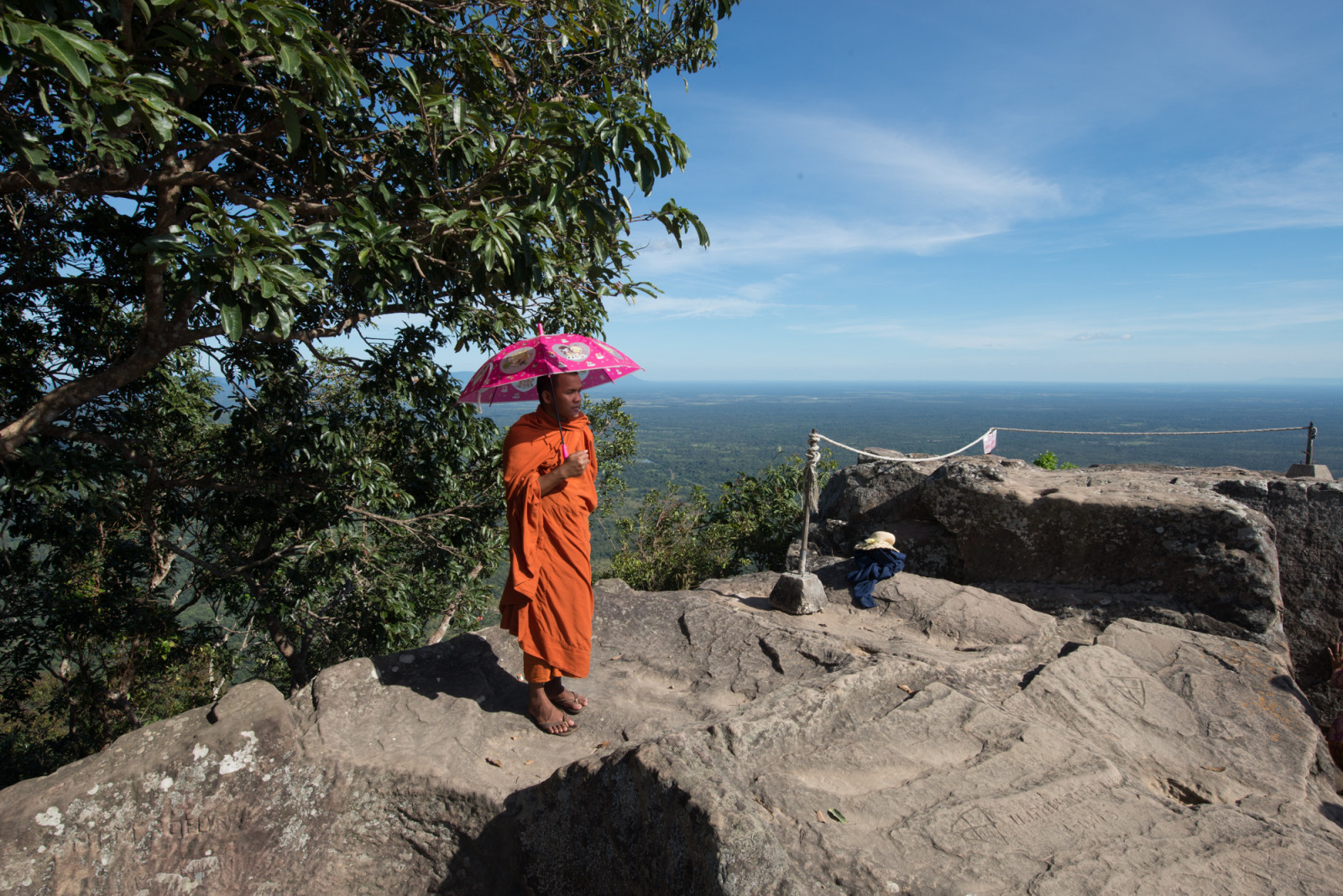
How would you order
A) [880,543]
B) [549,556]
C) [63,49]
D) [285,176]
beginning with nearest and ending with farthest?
1. [63,49]
2. [549,556]
3. [285,176]
4. [880,543]

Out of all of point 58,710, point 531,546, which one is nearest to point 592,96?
point 531,546

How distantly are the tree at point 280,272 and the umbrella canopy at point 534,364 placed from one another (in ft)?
1.59

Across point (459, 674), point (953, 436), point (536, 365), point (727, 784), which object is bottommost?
point (953, 436)

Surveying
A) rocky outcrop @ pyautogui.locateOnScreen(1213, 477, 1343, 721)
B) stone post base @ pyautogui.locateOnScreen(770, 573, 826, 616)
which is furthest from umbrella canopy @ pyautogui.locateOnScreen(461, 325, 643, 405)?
rocky outcrop @ pyautogui.locateOnScreen(1213, 477, 1343, 721)

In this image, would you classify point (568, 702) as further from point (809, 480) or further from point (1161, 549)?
point (1161, 549)

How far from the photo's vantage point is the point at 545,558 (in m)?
3.50

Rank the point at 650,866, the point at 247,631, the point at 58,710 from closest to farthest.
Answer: the point at 650,866 < the point at 58,710 < the point at 247,631

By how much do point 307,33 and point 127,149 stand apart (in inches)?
39.8

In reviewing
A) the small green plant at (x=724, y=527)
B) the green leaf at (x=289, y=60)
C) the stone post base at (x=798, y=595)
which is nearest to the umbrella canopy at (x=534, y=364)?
the green leaf at (x=289, y=60)

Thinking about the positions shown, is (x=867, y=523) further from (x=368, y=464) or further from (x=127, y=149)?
(x=127, y=149)

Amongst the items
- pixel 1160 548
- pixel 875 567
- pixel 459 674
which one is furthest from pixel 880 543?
pixel 459 674

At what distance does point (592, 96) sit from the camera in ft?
20.1

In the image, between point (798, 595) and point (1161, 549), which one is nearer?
point (798, 595)

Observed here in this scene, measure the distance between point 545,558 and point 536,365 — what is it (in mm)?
1036
